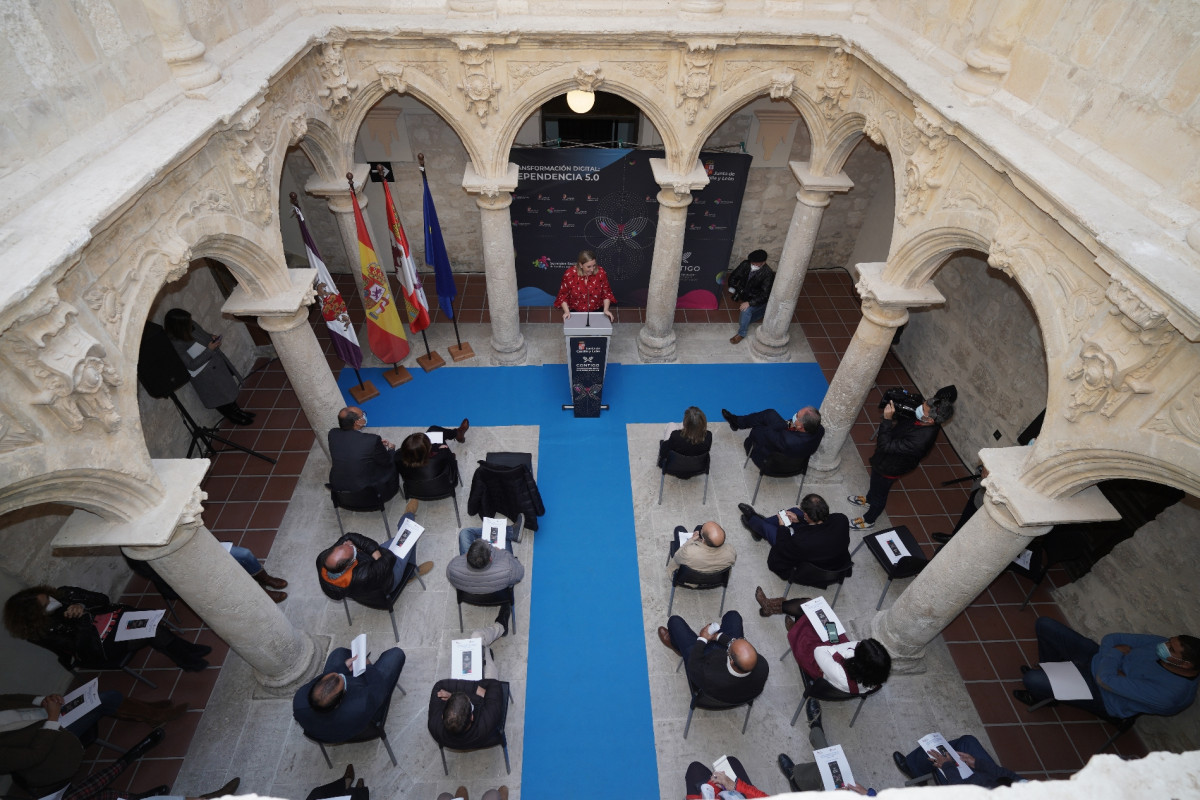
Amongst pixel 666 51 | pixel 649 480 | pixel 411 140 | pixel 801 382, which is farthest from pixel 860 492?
pixel 411 140

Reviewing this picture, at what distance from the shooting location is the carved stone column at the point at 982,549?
409 centimetres

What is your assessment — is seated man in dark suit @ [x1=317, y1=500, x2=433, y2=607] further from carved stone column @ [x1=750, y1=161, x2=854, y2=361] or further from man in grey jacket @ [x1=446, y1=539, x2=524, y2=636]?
carved stone column @ [x1=750, y1=161, x2=854, y2=361]

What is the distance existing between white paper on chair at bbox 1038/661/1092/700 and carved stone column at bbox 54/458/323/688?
655 cm

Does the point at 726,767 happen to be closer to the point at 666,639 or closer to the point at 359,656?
the point at 666,639

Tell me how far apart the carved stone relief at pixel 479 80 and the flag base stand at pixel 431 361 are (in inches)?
132

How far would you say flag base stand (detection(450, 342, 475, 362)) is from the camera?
878cm

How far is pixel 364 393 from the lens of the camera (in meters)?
8.13

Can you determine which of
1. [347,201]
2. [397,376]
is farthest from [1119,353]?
[347,201]

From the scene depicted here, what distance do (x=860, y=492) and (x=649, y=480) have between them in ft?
8.59

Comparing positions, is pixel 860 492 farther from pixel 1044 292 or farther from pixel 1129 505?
pixel 1044 292

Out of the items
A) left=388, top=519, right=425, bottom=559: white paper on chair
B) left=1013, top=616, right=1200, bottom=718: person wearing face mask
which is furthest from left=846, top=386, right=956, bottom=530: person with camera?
left=388, top=519, right=425, bottom=559: white paper on chair

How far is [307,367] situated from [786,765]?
5969mm

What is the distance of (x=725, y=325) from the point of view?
9656mm

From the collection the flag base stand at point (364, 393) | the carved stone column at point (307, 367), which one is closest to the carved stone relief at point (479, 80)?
the carved stone column at point (307, 367)
